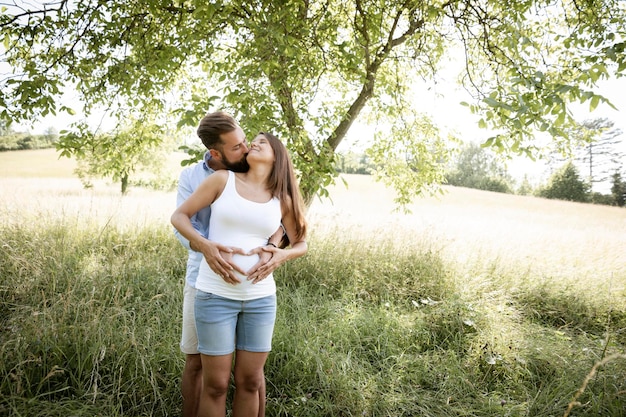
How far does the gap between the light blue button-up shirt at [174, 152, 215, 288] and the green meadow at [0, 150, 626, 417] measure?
3.04ft

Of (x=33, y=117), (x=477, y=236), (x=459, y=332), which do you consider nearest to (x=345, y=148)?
(x=477, y=236)

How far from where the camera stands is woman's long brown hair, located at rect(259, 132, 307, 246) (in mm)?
2252

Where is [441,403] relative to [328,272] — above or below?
below

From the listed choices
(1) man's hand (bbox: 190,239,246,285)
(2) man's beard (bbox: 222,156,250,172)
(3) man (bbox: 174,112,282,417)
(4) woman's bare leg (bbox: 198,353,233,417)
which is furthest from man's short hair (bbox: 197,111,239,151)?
(4) woman's bare leg (bbox: 198,353,233,417)

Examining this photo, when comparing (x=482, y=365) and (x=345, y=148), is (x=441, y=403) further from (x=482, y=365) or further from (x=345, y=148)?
(x=345, y=148)

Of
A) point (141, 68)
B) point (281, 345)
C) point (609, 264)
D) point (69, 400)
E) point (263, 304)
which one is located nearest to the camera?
point (263, 304)

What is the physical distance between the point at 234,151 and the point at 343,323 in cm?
258

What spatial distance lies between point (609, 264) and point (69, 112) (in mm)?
9461

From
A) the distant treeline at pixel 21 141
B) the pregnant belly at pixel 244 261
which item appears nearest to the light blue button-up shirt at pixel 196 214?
the pregnant belly at pixel 244 261

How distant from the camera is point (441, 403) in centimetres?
315

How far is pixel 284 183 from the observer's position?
2275mm

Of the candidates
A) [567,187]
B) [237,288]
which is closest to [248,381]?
[237,288]

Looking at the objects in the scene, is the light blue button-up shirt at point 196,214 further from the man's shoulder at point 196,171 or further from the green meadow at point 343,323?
the green meadow at point 343,323

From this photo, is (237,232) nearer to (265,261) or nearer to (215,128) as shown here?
(265,261)
